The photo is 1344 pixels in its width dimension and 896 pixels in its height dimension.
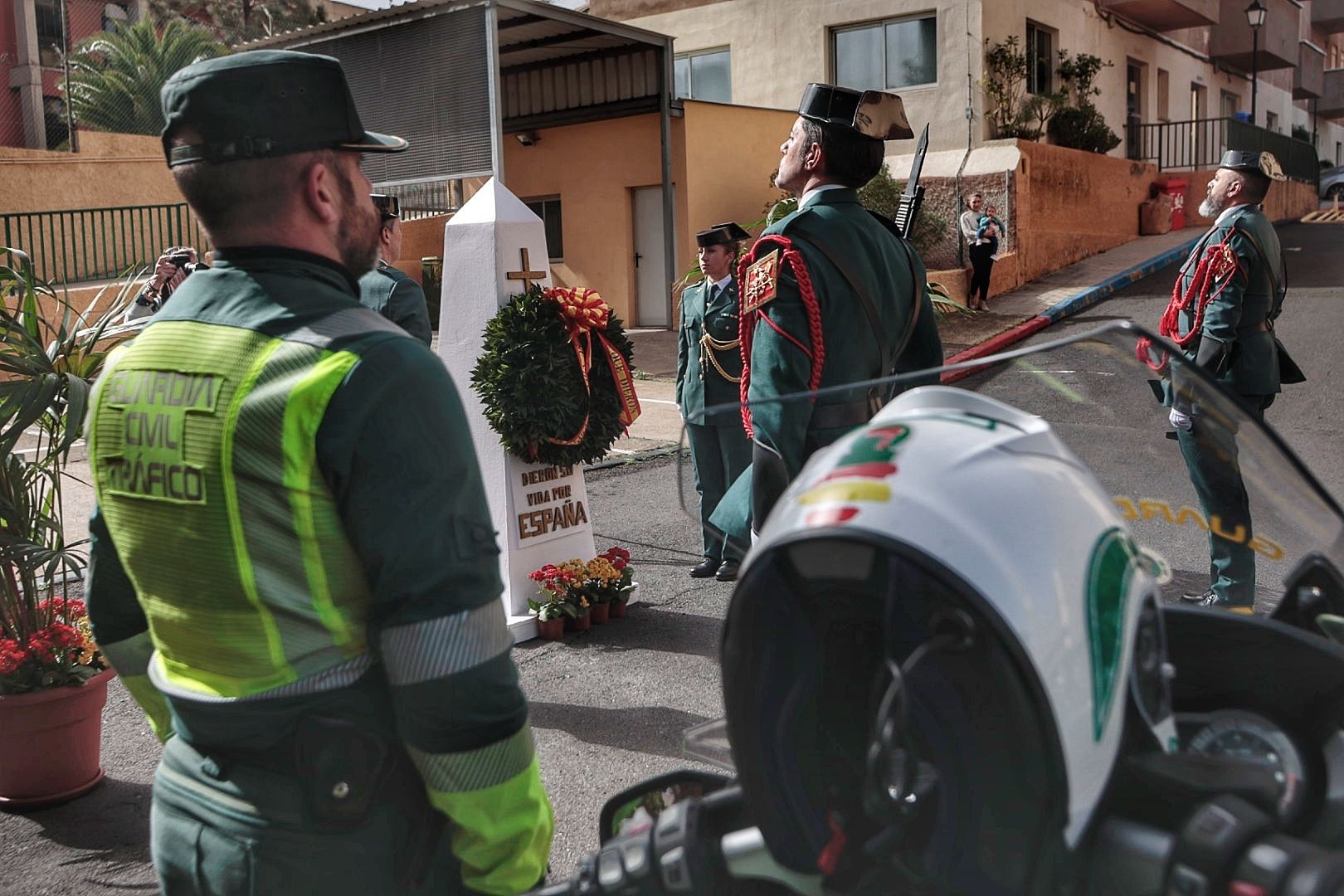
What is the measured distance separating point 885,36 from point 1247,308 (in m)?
15.6

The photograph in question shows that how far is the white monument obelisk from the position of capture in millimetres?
5371

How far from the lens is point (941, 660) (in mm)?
1011

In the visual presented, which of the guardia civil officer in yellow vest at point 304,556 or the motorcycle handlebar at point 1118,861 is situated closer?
the motorcycle handlebar at point 1118,861

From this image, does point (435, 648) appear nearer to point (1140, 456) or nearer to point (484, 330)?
point (1140, 456)

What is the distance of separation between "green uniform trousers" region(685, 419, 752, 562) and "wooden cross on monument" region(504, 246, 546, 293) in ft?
7.73

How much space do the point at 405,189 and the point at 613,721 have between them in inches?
620

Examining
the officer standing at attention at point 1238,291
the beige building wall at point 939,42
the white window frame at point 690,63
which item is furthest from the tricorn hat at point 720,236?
the white window frame at point 690,63

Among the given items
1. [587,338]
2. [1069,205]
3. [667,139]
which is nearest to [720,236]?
[587,338]

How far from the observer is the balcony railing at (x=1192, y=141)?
23734mm

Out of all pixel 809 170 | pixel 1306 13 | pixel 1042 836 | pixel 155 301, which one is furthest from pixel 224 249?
pixel 1306 13

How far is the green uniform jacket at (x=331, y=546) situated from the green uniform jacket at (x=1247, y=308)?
4.77m

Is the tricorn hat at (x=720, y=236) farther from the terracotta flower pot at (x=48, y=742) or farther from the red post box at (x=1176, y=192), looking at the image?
the red post box at (x=1176, y=192)

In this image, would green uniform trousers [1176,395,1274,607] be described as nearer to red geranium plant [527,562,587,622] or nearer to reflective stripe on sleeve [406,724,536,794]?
reflective stripe on sleeve [406,724,536,794]

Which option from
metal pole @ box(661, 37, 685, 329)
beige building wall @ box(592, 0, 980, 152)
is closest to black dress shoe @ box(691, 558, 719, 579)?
metal pole @ box(661, 37, 685, 329)
